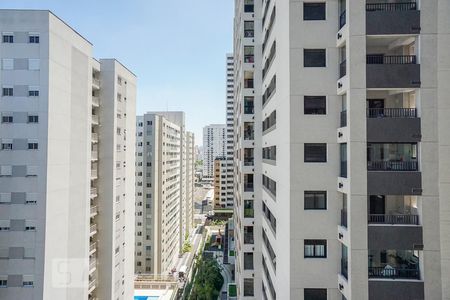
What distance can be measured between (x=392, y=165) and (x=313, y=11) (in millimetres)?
8605

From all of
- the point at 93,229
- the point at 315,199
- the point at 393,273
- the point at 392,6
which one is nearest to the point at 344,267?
the point at 393,273

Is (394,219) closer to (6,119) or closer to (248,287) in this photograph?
(248,287)

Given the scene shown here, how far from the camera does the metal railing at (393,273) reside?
509 inches

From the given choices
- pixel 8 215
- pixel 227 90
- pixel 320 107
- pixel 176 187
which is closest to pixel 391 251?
pixel 320 107

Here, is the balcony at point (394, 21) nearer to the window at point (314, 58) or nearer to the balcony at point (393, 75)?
the balcony at point (393, 75)

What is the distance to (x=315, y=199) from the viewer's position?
14625 mm

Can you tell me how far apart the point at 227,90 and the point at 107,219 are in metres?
83.5

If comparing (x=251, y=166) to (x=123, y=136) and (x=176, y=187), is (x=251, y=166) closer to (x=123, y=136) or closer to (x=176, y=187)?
(x=123, y=136)

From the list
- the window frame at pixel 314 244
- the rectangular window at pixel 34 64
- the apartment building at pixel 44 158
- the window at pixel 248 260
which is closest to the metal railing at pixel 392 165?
the window frame at pixel 314 244

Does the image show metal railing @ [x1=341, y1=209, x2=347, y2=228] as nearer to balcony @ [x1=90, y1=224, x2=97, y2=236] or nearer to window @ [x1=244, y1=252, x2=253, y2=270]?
window @ [x1=244, y1=252, x2=253, y2=270]

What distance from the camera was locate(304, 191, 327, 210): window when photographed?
573 inches

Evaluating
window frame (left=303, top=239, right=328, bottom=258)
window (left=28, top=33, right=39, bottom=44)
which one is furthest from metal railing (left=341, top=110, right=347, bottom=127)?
window (left=28, top=33, right=39, bottom=44)

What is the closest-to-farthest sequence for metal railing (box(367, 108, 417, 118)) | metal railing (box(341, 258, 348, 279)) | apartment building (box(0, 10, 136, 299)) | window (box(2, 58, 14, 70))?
metal railing (box(367, 108, 417, 118)), metal railing (box(341, 258, 348, 279)), apartment building (box(0, 10, 136, 299)), window (box(2, 58, 14, 70))

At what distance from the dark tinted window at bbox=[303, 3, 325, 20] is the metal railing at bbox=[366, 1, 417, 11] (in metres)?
2.14
